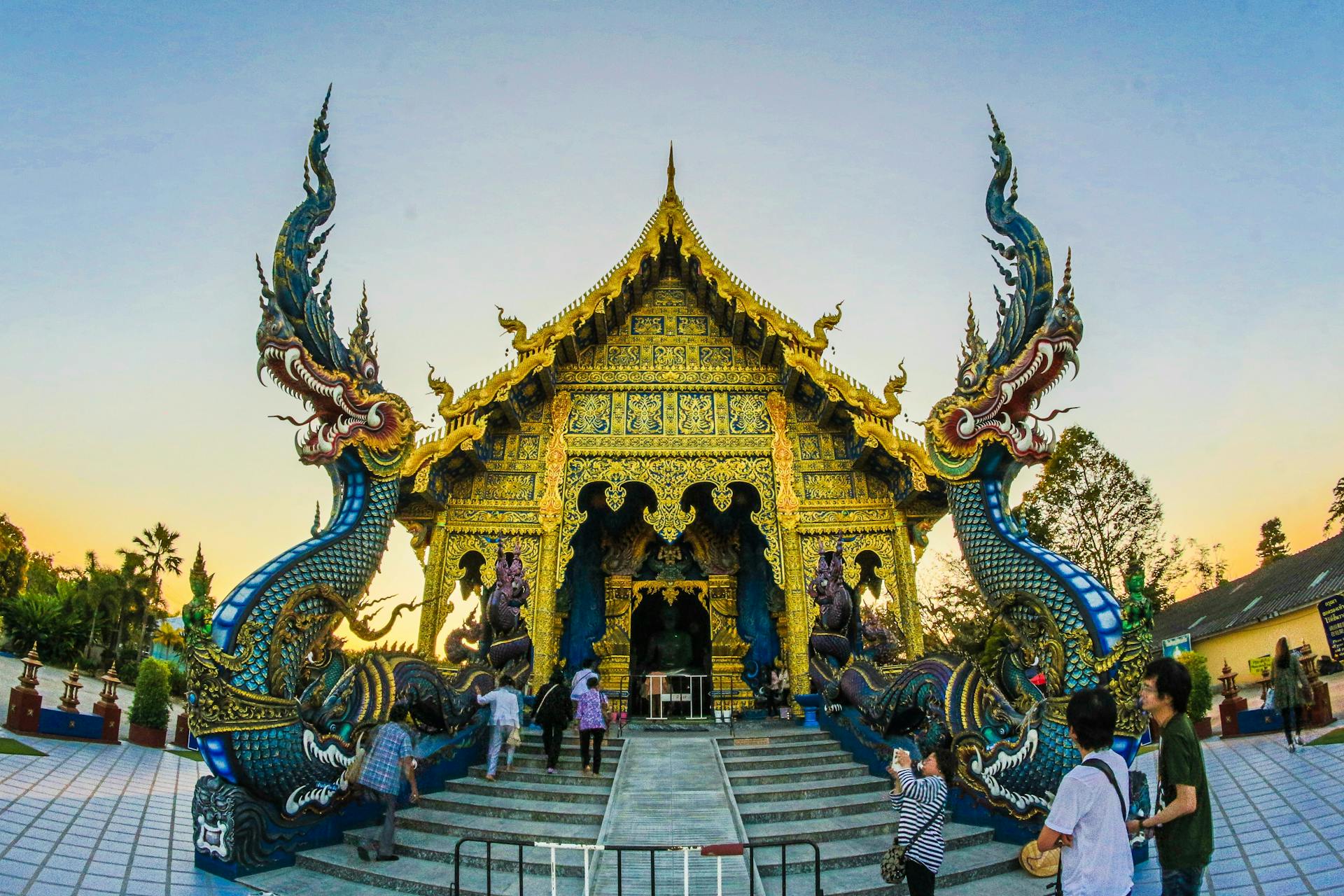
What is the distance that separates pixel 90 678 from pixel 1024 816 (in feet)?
92.6

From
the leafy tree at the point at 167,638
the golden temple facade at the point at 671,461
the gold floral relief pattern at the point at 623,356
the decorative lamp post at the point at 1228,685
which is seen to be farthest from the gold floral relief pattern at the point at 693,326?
the leafy tree at the point at 167,638

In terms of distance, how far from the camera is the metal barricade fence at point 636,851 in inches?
135

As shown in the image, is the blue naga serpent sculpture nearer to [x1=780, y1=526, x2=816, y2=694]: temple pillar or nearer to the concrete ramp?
[x1=780, y1=526, x2=816, y2=694]: temple pillar

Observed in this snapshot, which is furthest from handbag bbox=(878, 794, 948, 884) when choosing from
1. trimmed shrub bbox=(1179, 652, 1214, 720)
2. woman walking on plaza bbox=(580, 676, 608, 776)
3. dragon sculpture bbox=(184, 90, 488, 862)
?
trimmed shrub bbox=(1179, 652, 1214, 720)

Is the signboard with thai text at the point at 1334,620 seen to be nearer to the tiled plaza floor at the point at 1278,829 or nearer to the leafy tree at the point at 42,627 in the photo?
the tiled plaza floor at the point at 1278,829

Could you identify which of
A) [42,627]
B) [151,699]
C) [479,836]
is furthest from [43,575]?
[479,836]

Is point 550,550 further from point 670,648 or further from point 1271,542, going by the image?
point 1271,542

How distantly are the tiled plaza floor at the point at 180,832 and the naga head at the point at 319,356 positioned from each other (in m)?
3.31

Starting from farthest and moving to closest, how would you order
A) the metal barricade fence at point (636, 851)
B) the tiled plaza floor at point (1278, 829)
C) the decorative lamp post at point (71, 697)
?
the decorative lamp post at point (71, 697) → the tiled plaza floor at point (1278, 829) → the metal barricade fence at point (636, 851)

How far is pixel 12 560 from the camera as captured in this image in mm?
34531

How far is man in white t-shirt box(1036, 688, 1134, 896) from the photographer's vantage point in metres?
2.42

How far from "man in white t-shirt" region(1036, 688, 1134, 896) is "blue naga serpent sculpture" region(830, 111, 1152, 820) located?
10.7 ft

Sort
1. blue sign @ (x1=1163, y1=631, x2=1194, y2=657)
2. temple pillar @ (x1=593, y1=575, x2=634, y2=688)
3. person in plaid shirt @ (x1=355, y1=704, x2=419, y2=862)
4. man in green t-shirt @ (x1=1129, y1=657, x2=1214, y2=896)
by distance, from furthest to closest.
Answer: blue sign @ (x1=1163, y1=631, x2=1194, y2=657), temple pillar @ (x1=593, y1=575, x2=634, y2=688), person in plaid shirt @ (x1=355, y1=704, x2=419, y2=862), man in green t-shirt @ (x1=1129, y1=657, x2=1214, y2=896)

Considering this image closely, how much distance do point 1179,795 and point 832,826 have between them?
3.45 meters
